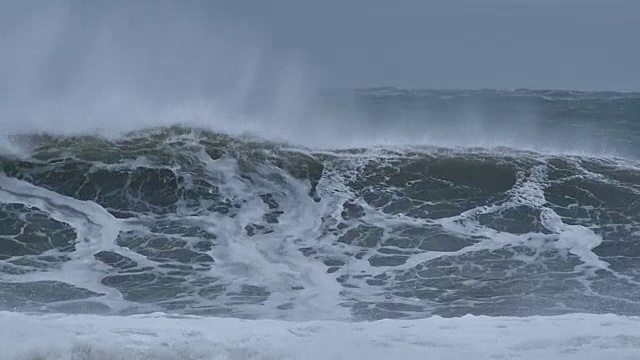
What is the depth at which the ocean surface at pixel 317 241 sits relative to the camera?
5.87m

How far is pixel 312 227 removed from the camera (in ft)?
33.4

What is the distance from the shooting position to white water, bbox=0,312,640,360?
17.2 ft

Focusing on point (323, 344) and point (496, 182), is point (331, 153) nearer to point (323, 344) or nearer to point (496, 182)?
point (496, 182)

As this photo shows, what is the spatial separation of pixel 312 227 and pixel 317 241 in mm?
554

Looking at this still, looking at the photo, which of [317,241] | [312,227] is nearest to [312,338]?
[317,241]

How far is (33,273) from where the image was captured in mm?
8188

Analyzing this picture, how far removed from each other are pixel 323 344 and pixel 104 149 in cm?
781

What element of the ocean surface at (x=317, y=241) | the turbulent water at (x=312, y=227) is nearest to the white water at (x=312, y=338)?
the ocean surface at (x=317, y=241)

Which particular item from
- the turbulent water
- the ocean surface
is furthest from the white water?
the turbulent water

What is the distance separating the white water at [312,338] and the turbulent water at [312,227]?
3.16ft

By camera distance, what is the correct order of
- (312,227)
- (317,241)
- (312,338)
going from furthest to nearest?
(312,227), (317,241), (312,338)

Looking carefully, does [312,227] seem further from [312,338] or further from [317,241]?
[312,338]

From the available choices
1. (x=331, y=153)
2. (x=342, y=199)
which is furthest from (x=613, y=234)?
(x=331, y=153)

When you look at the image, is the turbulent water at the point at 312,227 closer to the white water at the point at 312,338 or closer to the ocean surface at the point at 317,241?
the ocean surface at the point at 317,241
